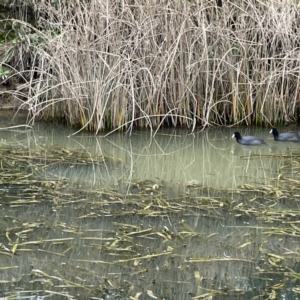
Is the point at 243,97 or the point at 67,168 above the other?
the point at 243,97

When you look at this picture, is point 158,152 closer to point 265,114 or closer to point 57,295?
point 265,114

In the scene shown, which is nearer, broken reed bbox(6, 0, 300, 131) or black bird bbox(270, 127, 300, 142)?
black bird bbox(270, 127, 300, 142)

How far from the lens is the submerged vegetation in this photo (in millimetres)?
3389

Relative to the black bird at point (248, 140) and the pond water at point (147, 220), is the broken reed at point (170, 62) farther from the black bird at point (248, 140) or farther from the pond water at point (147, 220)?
the pond water at point (147, 220)

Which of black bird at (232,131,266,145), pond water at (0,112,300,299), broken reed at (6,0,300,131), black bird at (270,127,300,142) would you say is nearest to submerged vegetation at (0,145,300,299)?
pond water at (0,112,300,299)

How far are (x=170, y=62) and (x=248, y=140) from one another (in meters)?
1.29

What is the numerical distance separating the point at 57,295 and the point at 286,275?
126cm

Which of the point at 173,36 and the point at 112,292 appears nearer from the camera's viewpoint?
the point at 112,292

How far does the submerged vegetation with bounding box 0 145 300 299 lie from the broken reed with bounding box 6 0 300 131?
2.03 meters

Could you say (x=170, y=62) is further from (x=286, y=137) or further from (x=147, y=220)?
(x=147, y=220)

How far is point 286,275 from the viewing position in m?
3.57

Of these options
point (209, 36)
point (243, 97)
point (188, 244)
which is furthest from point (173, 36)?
point (188, 244)

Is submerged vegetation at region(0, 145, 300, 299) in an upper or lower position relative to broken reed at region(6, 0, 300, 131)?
lower

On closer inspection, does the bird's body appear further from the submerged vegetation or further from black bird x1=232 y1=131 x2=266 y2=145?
the submerged vegetation
